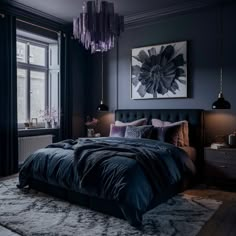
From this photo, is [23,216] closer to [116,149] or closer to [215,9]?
[116,149]

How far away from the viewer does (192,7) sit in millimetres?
5000

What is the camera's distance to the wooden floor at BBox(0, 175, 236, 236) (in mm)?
2719

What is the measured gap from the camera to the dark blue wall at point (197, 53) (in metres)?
4.75

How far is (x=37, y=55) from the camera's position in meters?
6.13

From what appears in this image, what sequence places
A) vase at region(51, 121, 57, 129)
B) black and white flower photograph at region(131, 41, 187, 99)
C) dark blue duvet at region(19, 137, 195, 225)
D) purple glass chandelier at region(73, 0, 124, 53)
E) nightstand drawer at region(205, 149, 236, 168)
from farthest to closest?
vase at region(51, 121, 57, 129)
black and white flower photograph at region(131, 41, 187, 99)
nightstand drawer at region(205, 149, 236, 168)
purple glass chandelier at region(73, 0, 124, 53)
dark blue duvet at region(19, 137, 195, 225)

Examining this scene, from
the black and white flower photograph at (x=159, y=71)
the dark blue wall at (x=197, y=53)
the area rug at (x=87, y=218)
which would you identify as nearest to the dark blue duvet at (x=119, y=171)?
the area rug at (x=87, y=218)

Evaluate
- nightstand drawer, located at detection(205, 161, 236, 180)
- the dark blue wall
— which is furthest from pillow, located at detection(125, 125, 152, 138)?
nightstand drawer, located at detection(205, 161, 236, 180)

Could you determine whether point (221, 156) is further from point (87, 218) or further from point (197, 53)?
point (87, 218)

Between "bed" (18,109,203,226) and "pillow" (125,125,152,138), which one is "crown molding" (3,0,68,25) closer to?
"bed" (18,109,203,226)

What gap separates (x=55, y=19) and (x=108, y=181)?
13.8 ft

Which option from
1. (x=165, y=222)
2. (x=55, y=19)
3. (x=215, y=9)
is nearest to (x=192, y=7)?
(x=215, y=9)

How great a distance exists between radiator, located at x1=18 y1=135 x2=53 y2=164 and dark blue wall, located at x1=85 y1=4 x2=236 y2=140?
188 cm

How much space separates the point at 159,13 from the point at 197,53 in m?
1.12

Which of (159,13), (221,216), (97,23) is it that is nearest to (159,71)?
(159,13)
